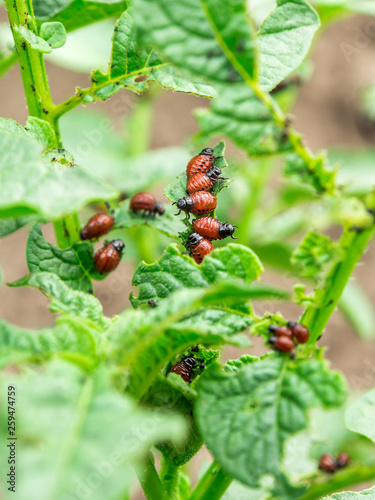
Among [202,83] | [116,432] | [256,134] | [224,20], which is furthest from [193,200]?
[116,432]

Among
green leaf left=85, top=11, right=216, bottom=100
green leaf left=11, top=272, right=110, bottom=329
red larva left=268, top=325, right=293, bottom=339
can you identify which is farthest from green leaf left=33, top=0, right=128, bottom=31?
red larva left=268, top=325, right=293, bottom=339

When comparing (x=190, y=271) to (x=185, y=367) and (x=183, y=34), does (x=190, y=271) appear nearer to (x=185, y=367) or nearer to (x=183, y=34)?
(x=185, y=367)

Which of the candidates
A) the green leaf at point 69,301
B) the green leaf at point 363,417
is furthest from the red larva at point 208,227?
Answer: the green leaf at point 363,417

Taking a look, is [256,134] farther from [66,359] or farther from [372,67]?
[372,67]

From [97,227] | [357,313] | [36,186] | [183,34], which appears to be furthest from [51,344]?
[357,313]

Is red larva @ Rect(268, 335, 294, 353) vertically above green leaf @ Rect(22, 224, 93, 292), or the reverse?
red larva @ Rect(268, 335, 294, 353)

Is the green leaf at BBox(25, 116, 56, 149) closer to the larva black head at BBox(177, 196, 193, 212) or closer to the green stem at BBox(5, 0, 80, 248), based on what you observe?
the green stem at BBox(5, 0, 80, 248)
